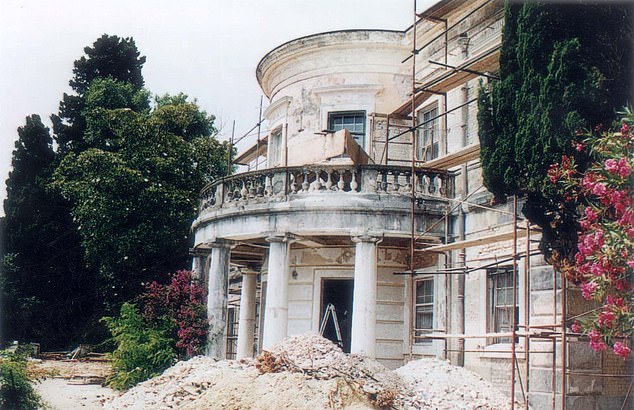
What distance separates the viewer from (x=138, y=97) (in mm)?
32562

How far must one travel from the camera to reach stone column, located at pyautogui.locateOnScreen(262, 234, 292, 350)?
54.1ft

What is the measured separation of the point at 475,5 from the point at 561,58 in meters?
6.98

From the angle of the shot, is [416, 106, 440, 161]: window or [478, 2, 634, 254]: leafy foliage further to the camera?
[416, 106, 440, 161]: window

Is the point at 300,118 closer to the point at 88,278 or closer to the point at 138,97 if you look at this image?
the point at 138,97

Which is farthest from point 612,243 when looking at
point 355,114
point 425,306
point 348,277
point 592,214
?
point 355,114

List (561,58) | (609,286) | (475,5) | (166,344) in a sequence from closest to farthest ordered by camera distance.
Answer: (609,286) < (561,58) < (475,5) < (166,344)

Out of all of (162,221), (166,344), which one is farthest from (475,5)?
(162,221)

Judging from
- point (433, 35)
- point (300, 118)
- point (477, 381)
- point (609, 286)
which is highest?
point (433, 35)

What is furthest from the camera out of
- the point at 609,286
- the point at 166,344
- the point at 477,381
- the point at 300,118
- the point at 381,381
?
the point at 300,118

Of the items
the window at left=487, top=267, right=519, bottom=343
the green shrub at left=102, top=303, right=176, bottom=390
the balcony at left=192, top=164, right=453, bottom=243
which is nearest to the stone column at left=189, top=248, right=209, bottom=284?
the green shrub at left=102, top=303, right=176, bottom=390

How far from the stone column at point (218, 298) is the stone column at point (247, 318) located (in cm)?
336

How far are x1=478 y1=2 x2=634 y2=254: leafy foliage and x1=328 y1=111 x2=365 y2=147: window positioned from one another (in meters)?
8.52

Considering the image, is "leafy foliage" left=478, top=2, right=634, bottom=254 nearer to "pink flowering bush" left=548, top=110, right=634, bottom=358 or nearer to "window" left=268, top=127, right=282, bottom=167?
"pink flowering bush" left=548, top=110, right=634, bottom=358

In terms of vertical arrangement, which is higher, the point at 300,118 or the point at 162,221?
the point at 300,118
